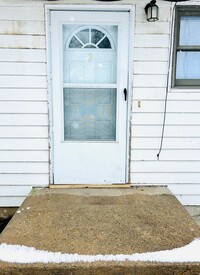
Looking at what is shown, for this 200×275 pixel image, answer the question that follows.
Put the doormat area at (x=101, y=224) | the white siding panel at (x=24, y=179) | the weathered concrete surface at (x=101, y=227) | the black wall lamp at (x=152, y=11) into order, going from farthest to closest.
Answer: the white siding panel at (x=24, y=179), the black wall lamp at (x=152, y=11), the doormat area at (x=101, y=224), the weathered concrete surface at (x=101, y=227)

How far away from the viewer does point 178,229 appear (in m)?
2.44

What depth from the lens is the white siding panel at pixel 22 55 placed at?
Answer: 311 cm

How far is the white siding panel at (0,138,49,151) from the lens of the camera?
3258 millimetres

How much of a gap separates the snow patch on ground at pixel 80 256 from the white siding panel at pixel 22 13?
230cm

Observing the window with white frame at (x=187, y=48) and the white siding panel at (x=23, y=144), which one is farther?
the white siding panel at (x=23, y=144)

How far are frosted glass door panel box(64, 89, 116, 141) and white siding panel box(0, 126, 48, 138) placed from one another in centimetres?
27

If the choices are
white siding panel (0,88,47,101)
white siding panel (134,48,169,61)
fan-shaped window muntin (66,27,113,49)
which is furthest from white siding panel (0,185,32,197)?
white siding panel (134,48,169,61)

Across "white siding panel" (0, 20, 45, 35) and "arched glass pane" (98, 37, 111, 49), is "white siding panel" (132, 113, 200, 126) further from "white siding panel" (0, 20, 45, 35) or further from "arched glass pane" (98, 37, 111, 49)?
"white siding panel" (0, 20, 45, 35)

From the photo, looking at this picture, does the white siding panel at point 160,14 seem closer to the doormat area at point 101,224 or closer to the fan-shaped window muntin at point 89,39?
the fan-shaped window muntin at point 89,39

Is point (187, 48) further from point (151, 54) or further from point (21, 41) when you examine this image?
point (21, 41)

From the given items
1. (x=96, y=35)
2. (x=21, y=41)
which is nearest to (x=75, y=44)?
(x=96, y=35)

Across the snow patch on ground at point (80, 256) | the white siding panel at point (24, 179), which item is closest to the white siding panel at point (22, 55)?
the white siding panel at point (24, 179)

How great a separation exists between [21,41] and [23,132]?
3.24 ft

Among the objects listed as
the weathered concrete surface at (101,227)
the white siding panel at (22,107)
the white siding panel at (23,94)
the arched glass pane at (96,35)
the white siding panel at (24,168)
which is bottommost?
the weathered concrete surface at (101,227)
